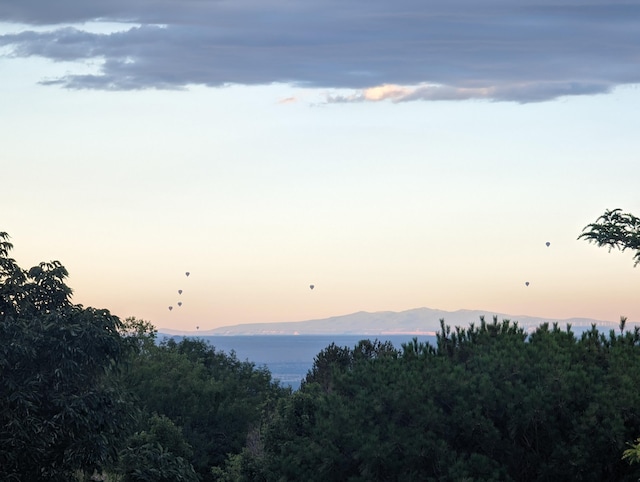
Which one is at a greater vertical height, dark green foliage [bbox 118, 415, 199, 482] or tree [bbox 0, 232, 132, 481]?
tree [bbox 0, 232, 132, 481]

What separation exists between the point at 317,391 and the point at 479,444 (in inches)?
576

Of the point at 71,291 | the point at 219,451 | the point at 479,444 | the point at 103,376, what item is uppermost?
the point at 71,291

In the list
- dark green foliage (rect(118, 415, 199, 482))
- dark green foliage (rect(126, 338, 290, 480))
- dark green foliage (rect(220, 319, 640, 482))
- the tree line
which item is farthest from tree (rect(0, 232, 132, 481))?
dark green foliage (rect(126, 338, 290, 480))

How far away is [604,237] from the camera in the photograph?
36969 mm

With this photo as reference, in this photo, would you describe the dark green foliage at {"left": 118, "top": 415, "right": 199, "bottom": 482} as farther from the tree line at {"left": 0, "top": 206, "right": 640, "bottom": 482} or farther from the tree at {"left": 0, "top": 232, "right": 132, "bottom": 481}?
the tree at {"left": 0, "top": 232, "right": 132, "bottom": 481}

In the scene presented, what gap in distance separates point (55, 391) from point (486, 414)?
15292 millimetres

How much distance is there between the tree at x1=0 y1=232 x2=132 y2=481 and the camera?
36250mm

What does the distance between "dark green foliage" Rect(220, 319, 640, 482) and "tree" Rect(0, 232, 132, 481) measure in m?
8.61

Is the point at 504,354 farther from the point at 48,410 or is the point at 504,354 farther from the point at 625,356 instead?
the point at 48,410

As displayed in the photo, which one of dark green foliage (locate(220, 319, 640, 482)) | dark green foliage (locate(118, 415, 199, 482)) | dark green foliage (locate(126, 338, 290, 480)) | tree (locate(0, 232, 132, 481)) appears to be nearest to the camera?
tree (locate(0, 232, 132, 481))

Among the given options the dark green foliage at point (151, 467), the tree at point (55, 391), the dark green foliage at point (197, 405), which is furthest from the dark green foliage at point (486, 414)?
the dark green foliage at point (197, 405)

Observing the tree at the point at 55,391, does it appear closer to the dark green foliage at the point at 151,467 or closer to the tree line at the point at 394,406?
the tree line at the point at 394,406

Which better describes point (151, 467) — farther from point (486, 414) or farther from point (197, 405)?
point (197, 405)

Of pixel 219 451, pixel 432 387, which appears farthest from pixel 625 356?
pixel 219 451
